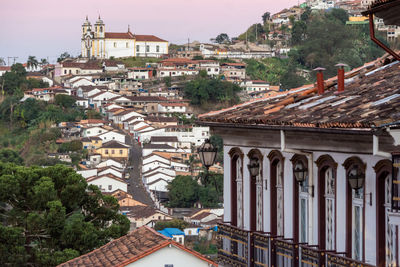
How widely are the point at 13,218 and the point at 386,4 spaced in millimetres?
22076

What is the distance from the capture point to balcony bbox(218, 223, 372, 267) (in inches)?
402

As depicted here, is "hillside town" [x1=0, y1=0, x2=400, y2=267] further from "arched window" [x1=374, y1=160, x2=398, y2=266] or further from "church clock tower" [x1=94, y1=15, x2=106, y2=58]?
"church clock tower" [x1=94, y1=15, x2=106, y2=58]

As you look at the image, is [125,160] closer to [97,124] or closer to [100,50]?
[97,124]

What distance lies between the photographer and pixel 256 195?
42.5ft

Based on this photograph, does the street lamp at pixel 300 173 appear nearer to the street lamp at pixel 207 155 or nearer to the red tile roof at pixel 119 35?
the street lamp at pixel 207 155

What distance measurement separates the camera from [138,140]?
402 ft

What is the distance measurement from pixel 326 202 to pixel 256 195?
2385mm

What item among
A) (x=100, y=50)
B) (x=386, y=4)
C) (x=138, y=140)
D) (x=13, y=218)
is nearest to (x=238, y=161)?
(x=386, y=4)

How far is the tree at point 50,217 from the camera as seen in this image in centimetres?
2795

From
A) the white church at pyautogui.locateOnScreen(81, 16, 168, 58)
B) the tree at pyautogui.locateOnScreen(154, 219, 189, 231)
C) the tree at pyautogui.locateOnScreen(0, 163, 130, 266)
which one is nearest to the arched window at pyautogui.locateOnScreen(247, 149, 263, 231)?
the tree at pyautogui.locateOnScreen(0, 163, 130, 266)

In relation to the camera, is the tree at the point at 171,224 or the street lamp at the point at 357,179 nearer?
the street lamp at the point at 357,179

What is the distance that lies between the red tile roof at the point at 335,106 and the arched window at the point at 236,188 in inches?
23.5

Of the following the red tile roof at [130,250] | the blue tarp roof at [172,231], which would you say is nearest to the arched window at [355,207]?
the red tile roof at [130,250]

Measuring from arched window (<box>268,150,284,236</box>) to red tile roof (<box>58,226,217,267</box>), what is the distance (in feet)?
17.2
